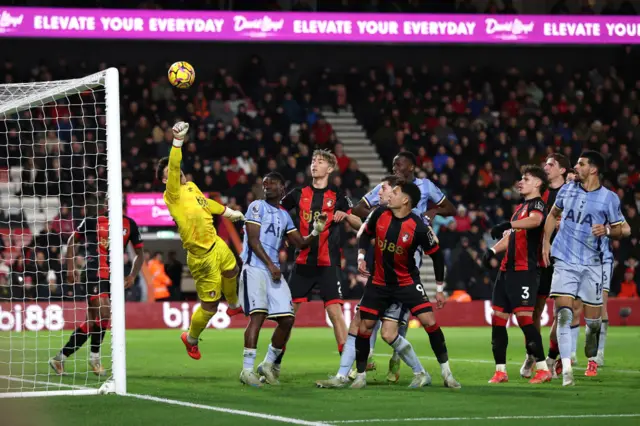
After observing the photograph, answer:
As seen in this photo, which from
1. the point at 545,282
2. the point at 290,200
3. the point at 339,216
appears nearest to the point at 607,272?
the point at 545,282

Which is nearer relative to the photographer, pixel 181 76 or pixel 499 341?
pixel 499 341

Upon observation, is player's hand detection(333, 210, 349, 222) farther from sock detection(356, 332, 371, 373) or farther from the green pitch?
sock detection(356, 332, 371, 373)

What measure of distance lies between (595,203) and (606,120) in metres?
19.9

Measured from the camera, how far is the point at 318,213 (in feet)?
38.1

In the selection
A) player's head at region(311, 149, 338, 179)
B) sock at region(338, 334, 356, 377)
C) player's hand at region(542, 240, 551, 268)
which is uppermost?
player's head at region(311, 149, 338, 179)

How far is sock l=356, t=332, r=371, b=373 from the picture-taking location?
10070 millimetres

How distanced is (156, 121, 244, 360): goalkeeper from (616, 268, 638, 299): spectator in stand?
13.5 m

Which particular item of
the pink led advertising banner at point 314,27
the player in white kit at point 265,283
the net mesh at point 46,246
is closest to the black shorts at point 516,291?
the player in white kit at point 265,283

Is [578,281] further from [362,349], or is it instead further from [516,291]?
[362,349]

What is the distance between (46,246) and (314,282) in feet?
28.8

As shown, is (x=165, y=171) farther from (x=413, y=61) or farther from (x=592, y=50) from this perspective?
Answer: (x=592, y=50)

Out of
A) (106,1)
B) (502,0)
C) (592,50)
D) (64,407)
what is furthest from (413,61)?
(64,407)

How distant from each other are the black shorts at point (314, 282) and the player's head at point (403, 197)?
1833mm

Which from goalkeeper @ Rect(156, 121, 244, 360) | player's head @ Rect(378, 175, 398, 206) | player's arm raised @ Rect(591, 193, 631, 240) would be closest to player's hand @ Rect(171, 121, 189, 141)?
goalkeeper @ Rect(156, 121, 244, 360)
